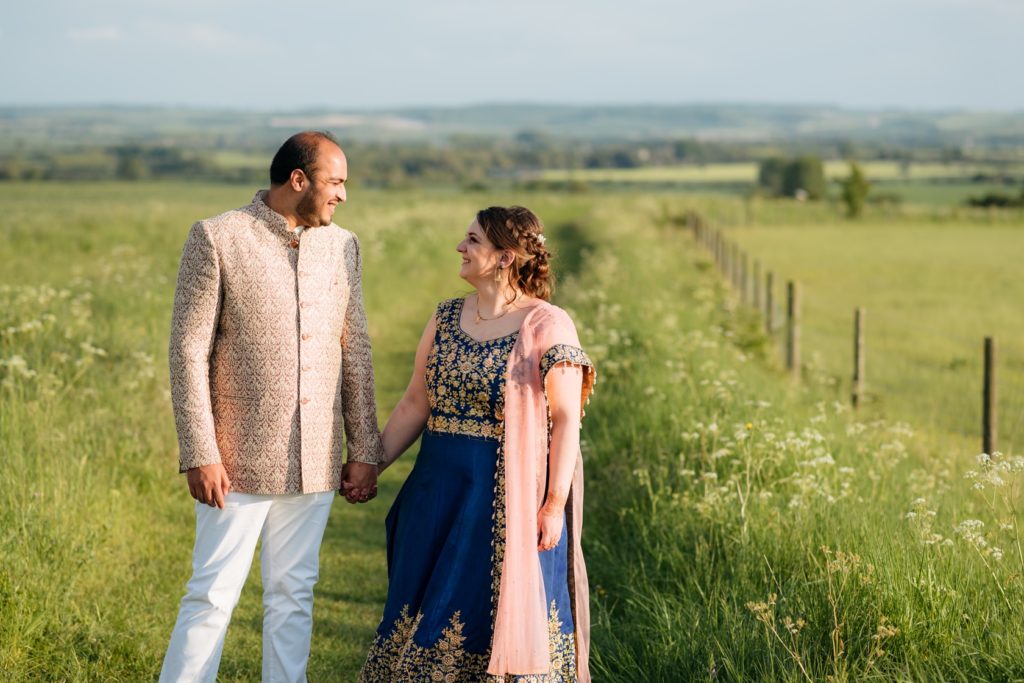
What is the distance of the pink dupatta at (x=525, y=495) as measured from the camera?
3.88 meters

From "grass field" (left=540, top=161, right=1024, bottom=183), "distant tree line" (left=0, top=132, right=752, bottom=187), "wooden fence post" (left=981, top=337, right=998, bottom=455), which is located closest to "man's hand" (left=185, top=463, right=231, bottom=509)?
"wooden fence post" (left=981, top=337, right=998, bottom=455)

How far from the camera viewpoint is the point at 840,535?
196 inches

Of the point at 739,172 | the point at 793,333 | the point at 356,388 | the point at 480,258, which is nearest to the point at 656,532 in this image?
the point at 356,388

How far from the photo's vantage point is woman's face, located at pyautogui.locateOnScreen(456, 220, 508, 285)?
407 centimetres

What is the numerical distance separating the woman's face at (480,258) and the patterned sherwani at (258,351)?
19.0 inches

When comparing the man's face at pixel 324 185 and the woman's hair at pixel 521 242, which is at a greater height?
the man's face at pixel 324 185

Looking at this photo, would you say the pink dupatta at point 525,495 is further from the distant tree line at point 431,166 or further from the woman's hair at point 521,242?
the distant tree line at point 431,166

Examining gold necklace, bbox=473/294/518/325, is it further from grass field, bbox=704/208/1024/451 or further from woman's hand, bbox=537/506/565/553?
grass field, bbox=704/208/1024/451

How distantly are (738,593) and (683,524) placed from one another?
2.59 ft

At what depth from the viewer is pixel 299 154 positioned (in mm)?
3939

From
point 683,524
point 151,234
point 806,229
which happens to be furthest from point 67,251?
point 806,229

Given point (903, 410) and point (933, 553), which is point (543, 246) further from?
point (903, 410)

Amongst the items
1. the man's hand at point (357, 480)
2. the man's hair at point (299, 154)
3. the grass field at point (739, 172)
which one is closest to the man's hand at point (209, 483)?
the man's hand at point (357, 480)

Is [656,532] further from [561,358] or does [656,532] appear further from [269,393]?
[269,393]
